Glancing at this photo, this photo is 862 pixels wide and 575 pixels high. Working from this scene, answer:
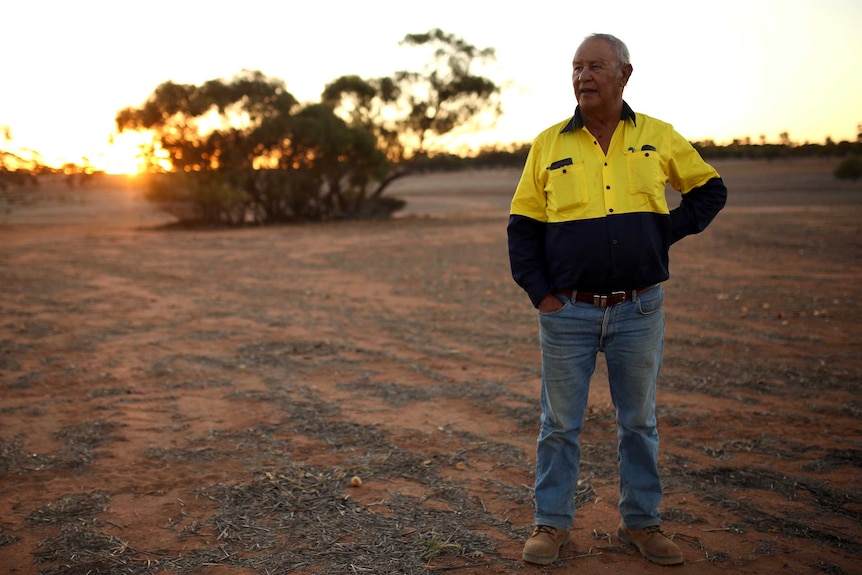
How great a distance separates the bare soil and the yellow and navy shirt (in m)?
1.31

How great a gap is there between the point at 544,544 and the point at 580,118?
1875mm

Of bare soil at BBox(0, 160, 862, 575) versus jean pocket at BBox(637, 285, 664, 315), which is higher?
jean pocket at BBox(637, 285, 664, 315)

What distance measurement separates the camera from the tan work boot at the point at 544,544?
2994mm

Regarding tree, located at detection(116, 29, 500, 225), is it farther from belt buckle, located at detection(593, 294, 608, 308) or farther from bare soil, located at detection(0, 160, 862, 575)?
belt buckle, located at detection(593, 294, 608, 308)

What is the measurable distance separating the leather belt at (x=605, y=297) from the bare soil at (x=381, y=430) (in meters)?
1.18

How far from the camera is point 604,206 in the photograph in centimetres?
277

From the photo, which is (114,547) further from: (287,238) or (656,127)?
(287,238)

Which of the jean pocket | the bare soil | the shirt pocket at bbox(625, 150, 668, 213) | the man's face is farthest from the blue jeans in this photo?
the man's face

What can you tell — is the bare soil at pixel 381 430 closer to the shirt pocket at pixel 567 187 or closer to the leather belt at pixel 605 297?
the leather belt at pixel 605 297

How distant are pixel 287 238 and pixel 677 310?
14.8 meters

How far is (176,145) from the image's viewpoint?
2661 cm

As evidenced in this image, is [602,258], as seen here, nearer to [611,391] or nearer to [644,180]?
[644,180]

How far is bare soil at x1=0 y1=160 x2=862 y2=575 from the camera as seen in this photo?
3195 millimetres

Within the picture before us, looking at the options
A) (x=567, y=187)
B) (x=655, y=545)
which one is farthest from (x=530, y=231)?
(x=655, y=545)
